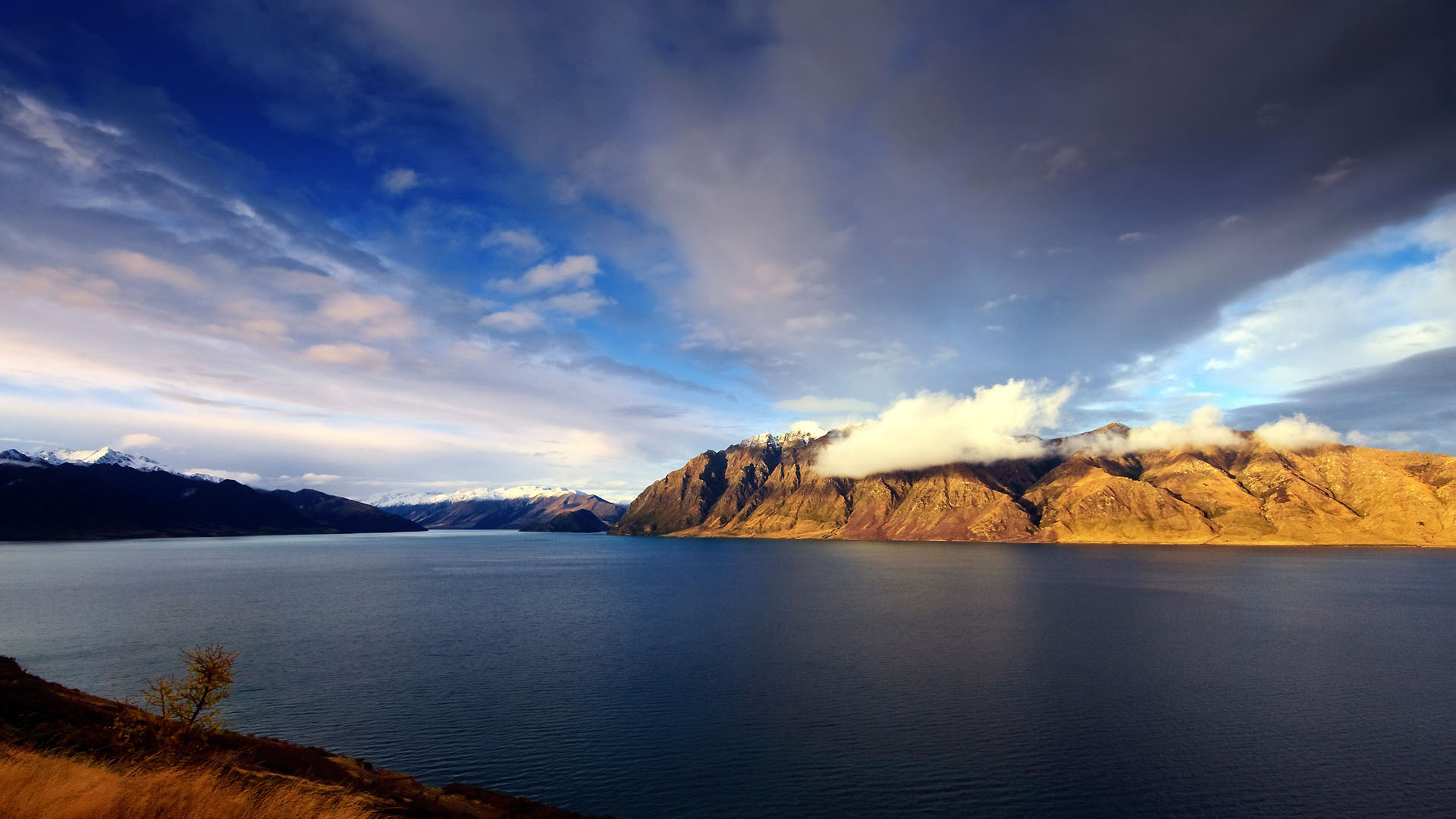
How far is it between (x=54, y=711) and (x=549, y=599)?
10543 centimetres

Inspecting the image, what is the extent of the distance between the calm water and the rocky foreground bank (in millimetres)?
4369

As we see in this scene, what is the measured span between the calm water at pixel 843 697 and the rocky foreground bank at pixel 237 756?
14.3 ft

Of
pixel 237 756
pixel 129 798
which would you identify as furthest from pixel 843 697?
pixel 129 798

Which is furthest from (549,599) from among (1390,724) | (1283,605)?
(1283,605)

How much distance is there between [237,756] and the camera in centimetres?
3822

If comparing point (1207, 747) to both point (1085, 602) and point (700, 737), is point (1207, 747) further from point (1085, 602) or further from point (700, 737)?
point (1085, 602)

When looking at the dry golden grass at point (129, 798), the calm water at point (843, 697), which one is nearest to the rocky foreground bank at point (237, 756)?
the calm water at point (843, 697)

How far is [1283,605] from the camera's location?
5364 inches

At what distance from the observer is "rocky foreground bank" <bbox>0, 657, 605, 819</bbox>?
33688 mm

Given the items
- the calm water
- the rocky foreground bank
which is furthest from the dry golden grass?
the calm water

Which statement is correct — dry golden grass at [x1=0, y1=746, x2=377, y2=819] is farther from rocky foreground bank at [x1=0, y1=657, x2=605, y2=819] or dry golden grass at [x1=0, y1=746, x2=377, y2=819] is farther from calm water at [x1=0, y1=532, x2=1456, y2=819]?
calm water at [x1=0, y1=532, x2=1456, y2=819]

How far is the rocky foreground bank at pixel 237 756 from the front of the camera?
33688 millimetres

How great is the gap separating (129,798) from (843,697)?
5817cm

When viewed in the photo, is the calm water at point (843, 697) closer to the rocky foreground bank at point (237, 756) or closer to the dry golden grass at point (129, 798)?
the rocky foreground bank at point (237, 756)
